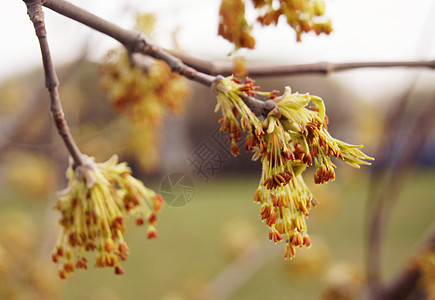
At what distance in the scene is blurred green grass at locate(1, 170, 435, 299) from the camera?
6.80 meters

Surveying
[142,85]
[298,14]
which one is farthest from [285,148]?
[142,85]

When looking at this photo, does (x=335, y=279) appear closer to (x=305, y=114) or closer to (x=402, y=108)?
(x=402, y=108)

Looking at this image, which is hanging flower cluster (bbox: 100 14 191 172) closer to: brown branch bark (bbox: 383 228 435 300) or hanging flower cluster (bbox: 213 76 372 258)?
hanging flower cluster (bbox: 213 76 372 258)

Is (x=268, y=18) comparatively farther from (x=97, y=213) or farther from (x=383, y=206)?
(x=383, y=206)

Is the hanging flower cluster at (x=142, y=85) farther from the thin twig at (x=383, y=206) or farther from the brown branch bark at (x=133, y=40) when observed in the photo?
the thin twig at (x=383, y=206)

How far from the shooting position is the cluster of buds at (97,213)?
38.3 inches

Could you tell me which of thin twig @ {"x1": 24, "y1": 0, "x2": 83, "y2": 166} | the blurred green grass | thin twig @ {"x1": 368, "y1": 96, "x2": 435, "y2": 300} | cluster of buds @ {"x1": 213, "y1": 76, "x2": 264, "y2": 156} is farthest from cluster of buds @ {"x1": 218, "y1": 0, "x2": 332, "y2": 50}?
the blurred green grass

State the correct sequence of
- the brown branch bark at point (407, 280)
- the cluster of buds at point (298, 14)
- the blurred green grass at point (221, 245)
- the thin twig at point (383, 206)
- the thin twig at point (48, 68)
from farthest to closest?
the blurred green grass at point (221, 245) → the thin twig at point (383, 206) → the brown branch bark at point (407, 280) → the cluster of buds at point (298, 14) → the thin twig at point (48, 68)

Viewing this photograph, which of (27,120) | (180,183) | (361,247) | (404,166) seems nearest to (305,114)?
(180,183)

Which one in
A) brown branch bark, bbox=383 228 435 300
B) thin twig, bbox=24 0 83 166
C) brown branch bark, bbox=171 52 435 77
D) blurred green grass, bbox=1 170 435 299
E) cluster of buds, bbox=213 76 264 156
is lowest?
brown branch bark, bbox=383 228 435 300

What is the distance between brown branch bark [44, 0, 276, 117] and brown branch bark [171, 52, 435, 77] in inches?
4.7

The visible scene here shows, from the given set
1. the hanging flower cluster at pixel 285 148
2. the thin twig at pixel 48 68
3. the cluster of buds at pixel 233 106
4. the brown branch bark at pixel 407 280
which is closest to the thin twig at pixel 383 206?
the brown branch bark at pixel 407 280

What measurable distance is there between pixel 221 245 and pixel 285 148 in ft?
23.9

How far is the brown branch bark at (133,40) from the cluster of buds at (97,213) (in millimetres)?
329
